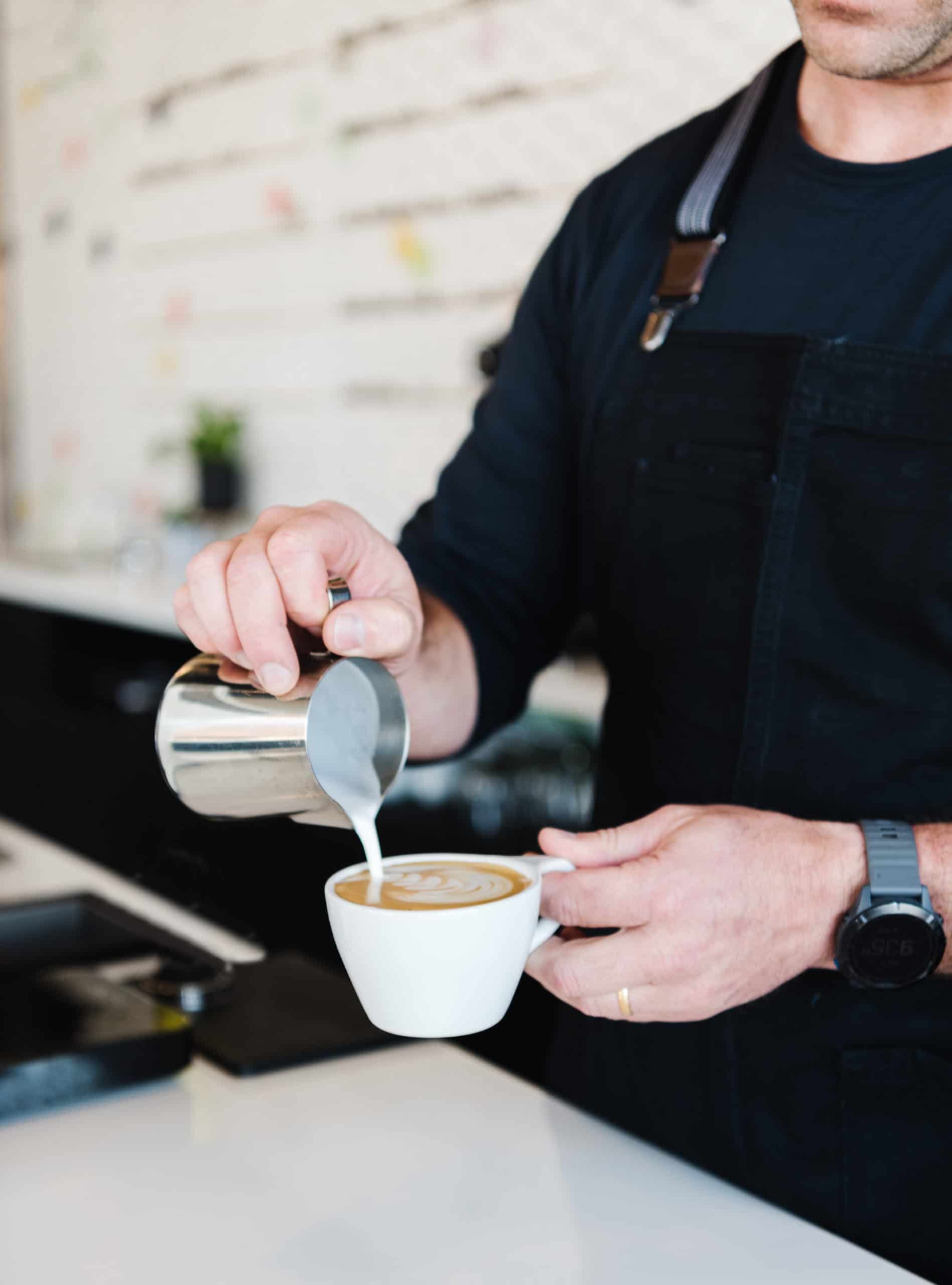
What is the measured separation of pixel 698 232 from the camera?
142cm

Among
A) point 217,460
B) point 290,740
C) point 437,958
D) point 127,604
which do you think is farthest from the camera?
point 217,460

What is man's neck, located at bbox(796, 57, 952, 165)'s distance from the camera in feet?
4.27

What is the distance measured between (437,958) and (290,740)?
0.19 metres

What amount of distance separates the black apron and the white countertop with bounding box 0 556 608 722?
1.07 meters

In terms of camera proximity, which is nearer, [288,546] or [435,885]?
[435,885]

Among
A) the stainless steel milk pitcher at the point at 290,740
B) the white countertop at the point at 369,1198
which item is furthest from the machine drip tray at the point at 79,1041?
the stainless steel milk pitcher at the point at 290,740

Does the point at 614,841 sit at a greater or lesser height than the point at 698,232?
lesser

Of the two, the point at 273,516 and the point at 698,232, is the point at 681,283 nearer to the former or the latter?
the point at 698,232

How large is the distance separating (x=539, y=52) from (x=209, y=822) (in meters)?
2.56

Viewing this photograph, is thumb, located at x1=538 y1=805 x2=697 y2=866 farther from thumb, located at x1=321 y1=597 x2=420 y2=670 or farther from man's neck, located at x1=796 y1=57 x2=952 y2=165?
man's neck, located at x1=796 y1=57 x2=952 y2=165

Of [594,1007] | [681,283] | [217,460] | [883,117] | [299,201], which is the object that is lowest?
[594,1007]

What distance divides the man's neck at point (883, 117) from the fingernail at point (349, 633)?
2.25ft

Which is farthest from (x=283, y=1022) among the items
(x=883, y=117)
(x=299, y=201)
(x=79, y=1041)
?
(x=299, y=201)

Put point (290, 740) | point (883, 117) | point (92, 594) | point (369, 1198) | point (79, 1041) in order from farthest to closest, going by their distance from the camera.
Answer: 1. point (92, 594)
2. point (883, 117)
3. point (79, 1041)
4. point (369, 1198)
5. point (290, 740)
